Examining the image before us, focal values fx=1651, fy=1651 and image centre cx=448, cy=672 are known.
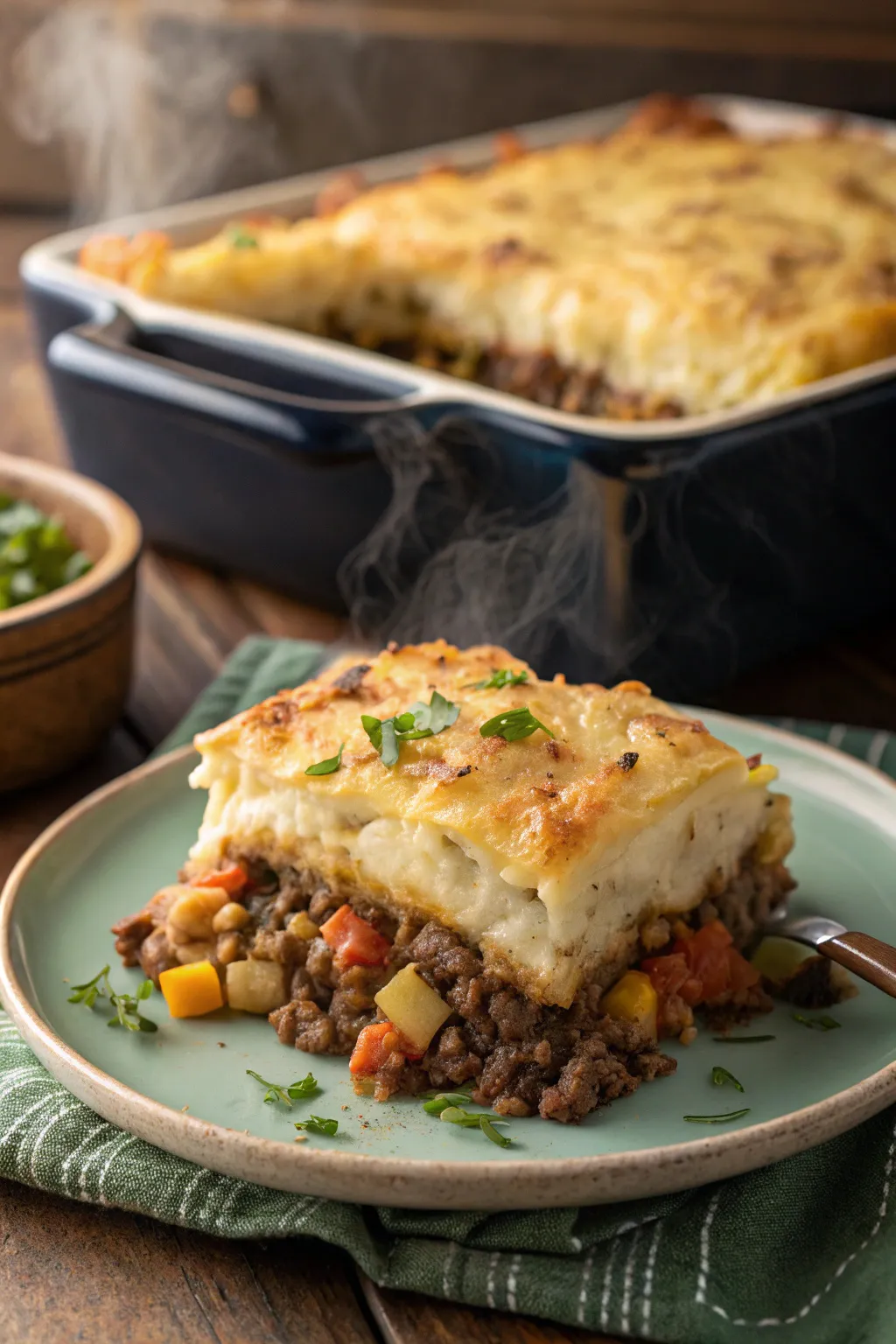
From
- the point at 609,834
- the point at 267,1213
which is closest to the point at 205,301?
the point at 609,834

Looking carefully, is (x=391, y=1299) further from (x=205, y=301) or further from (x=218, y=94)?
(x=218, y=94)

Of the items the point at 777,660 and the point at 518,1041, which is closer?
the point at 518,1041

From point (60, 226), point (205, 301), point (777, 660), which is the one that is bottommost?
point (60, 226)

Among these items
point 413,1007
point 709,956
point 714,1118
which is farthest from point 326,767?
point 714,1118

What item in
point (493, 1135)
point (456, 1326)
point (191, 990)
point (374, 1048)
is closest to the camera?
point (456, 1326)

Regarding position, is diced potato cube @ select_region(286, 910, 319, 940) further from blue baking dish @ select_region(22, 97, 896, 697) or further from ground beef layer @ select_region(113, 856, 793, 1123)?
blue baking dish @ select_region(22, 97, 896, 697)

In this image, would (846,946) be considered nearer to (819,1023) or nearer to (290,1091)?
(819,1023)

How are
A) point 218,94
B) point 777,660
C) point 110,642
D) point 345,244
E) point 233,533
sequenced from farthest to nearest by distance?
point 218,94 < point 345,244 < point 233,533 < point 777,660 < point 110,642
